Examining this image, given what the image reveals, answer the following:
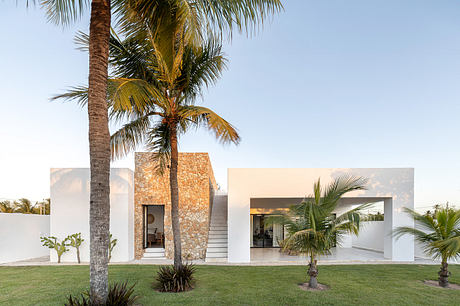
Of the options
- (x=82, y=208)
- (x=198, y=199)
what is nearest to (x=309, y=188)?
(x=198, y=199)

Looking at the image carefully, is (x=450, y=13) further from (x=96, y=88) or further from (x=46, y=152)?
(x=46, y=152)

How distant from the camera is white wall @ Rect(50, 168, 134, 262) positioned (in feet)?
37.1

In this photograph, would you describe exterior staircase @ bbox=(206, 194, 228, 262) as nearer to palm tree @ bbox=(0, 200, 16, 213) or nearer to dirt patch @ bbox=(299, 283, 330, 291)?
dirt patch @ bbox=(299, 283, 330, 291)

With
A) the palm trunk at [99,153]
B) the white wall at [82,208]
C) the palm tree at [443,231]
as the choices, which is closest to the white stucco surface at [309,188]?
the palm tree at [443,231]

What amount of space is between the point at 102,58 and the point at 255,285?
631 cm

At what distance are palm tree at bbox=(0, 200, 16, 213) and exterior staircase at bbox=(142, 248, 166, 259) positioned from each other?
36.1ft

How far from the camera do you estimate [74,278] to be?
26.2 ft

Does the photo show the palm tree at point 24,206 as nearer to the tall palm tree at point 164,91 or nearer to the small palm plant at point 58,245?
the small palm plant at point 58,245

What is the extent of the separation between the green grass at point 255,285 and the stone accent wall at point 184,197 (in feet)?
7.71

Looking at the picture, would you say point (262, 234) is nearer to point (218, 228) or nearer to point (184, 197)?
point (218, 228)

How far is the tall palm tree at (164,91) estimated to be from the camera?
5723 millimetres

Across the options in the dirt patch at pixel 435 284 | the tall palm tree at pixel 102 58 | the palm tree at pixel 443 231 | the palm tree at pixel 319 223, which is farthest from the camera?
the dirt patch at pixel 435 284

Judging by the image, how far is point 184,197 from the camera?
12148mm

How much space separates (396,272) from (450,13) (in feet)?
30.4
